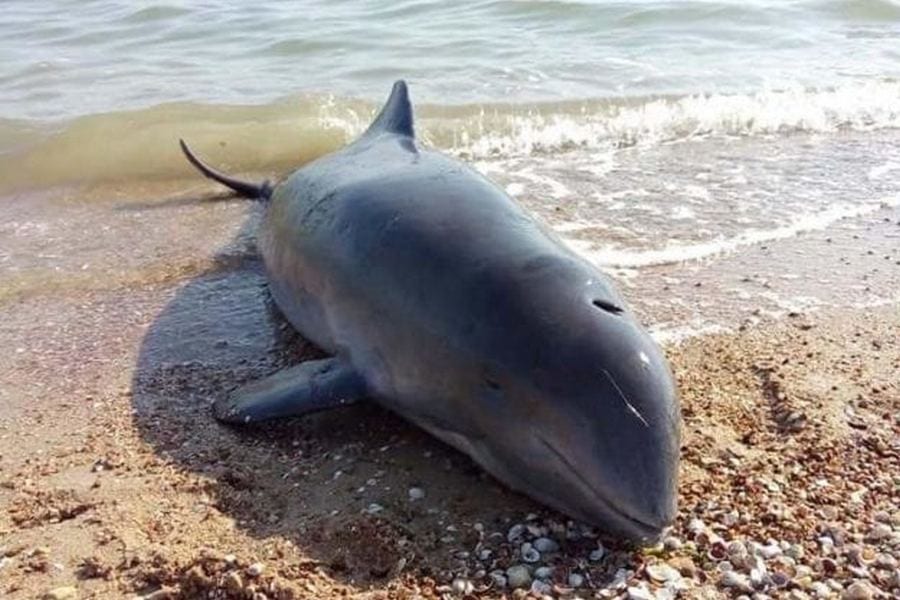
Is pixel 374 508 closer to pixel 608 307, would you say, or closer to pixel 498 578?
pixel 498 578

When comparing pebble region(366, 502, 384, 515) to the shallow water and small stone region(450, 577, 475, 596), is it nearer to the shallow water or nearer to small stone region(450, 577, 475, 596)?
small stone region(450, 577, 475, 596)

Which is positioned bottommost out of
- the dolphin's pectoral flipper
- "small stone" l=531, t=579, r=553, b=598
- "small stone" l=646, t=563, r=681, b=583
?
"small stone" l=531, t=579, r=553, b=598

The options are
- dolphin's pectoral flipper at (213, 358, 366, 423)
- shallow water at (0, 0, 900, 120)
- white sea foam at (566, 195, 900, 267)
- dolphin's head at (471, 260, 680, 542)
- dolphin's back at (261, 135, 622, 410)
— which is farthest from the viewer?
shallow water at (0, 0, 900, 120)

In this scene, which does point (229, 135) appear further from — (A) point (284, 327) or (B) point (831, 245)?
(B) point (831, 245)

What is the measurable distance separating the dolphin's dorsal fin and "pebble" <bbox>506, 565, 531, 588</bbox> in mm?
3843

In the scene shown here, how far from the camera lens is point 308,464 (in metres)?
5.18

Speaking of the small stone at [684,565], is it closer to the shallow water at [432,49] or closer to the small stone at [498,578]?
the small stone at [498,578]

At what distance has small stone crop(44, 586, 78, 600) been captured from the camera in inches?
164

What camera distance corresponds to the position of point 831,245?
775cm

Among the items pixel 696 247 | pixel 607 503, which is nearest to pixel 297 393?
pixel 607 503

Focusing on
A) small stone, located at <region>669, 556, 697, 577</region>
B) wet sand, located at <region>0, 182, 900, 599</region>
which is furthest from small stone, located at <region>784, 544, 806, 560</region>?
small stone, located at <region>669, 556, 697, 577</region>

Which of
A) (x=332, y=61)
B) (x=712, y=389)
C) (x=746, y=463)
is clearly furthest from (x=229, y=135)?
(x=746, y=463)

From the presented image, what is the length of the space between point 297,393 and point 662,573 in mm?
2118

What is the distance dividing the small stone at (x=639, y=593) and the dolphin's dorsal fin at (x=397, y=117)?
407 cm
